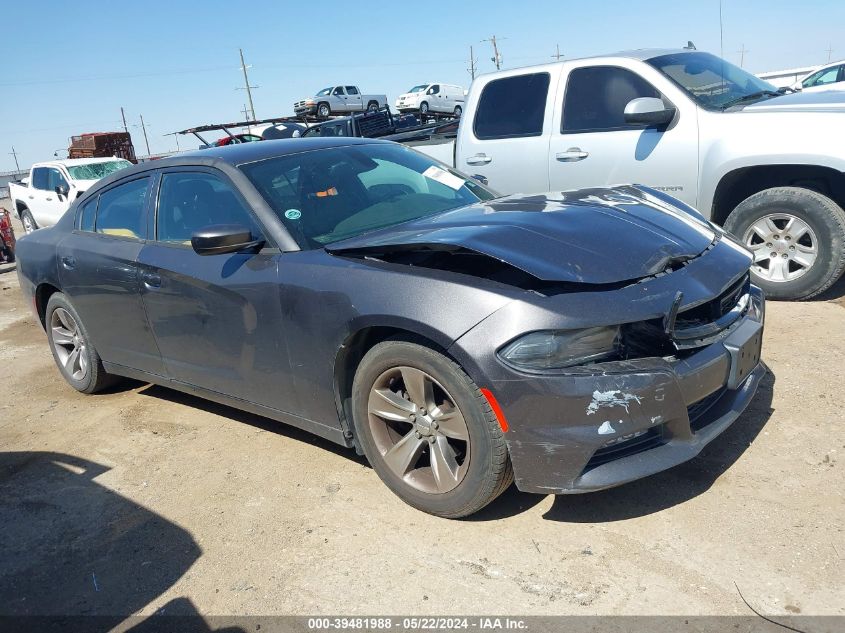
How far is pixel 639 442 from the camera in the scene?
2.75 meters

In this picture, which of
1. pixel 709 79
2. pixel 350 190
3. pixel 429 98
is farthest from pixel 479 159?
pixel 429 98

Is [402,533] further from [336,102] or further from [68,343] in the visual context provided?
[336,102]

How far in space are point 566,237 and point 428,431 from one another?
0.99 m

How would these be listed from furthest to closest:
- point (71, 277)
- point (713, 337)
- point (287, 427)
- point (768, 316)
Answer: point (768, 316)
point (71, 277)
point (287, 427)
point (713, 337)

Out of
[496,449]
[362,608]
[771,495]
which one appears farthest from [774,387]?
[362,608]

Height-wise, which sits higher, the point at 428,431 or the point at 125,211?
the point at 125,211

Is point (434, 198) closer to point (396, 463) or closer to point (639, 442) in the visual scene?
point (396, 463)

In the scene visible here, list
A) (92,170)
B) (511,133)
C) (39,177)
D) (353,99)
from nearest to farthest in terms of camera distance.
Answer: (511,133), (92,170), (39,177), (353,99)

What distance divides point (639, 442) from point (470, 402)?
0.66 m

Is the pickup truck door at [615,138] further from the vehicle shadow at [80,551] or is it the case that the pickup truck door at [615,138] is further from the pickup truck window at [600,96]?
the vehicle shadow at [80,551]

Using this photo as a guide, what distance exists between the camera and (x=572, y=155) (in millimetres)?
6219

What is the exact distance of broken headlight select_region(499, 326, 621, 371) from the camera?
2643 mm

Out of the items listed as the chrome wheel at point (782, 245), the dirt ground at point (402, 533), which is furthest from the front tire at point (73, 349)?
A: the chrome wheel at point (782, 245)

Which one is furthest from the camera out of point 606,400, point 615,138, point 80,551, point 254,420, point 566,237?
point 615,138
